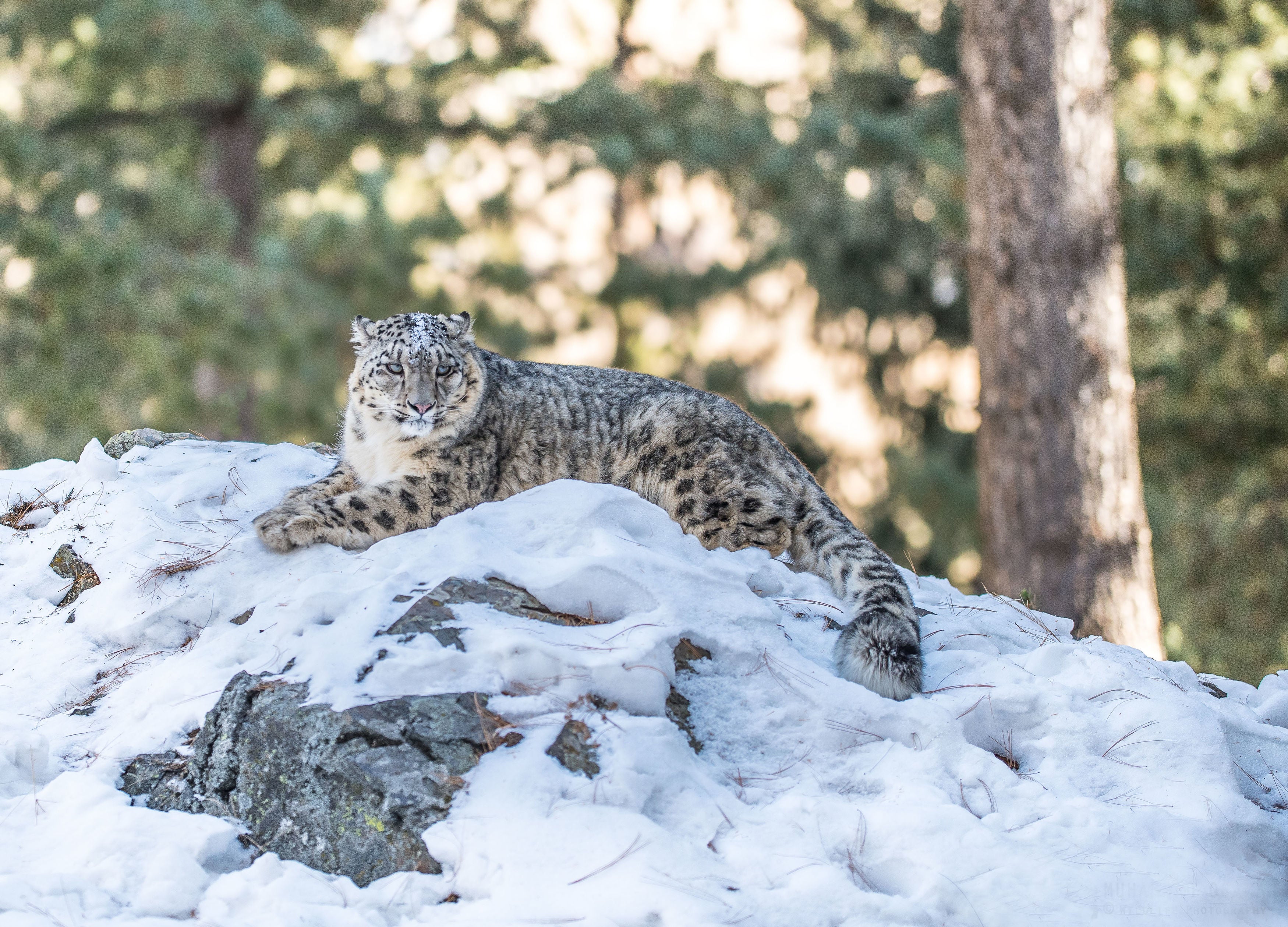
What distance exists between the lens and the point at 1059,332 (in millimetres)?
8211

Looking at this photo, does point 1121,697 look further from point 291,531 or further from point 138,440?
point 138,440

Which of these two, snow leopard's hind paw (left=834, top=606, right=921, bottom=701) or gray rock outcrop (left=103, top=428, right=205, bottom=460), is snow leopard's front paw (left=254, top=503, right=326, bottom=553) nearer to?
gray rock outcrop (left=103, top=428, right=205, bottom=460)

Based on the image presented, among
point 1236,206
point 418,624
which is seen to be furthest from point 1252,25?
point 418,624

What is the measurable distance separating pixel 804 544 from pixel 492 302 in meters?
12.3

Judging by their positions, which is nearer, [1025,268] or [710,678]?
[710,678]

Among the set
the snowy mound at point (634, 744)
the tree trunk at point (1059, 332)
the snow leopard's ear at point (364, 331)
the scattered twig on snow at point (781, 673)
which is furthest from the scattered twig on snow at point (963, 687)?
the tree trunk at point (1059, 332)

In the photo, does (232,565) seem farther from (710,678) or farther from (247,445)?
(710,678)

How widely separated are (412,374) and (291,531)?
1.04 m

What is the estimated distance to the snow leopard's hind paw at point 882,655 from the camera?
14.7 ft

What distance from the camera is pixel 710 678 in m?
4.45

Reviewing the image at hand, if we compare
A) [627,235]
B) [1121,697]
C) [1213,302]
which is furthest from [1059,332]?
[627,235]

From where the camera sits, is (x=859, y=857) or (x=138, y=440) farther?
(x=138, y=440)

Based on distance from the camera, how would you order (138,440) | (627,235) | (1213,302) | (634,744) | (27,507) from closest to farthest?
(634,744) < (27,507) < (138,440) < (1213,302) < (627,235)

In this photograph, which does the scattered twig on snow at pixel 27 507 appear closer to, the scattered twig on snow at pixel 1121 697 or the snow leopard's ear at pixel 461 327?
the snow leopard's ear at pixel 461 327
